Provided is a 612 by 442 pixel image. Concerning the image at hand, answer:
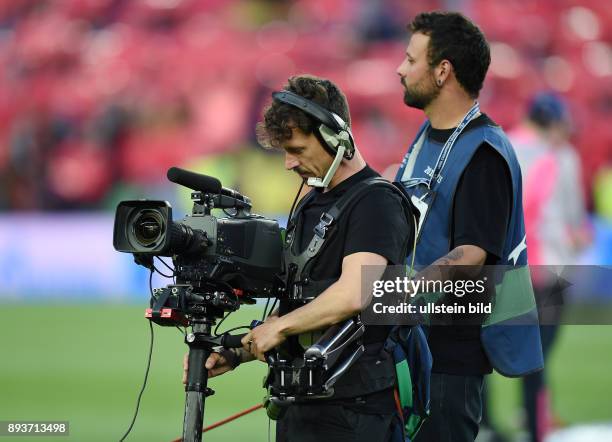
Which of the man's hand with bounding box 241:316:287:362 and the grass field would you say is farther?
the grass field

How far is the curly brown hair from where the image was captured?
3.55 m

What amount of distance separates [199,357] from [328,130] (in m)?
0.81

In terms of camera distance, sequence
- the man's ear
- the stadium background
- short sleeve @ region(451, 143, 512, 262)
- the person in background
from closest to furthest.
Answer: short sleeve @ region(451, 143, 512, 262) < the man's ear < the person in background < the stadium background

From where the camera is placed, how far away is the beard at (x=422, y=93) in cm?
445

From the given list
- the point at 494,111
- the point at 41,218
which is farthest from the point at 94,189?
the point at 494,111

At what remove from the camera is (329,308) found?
339cm

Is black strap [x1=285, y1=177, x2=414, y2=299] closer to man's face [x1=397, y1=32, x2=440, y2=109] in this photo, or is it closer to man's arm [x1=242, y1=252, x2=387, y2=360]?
man's arm [x1=242, y1=252, x2=387, y2=360]

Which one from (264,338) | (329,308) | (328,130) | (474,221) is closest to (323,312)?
(329,308)

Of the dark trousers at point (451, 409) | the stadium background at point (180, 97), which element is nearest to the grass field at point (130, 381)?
the stadium background at point (180, 97)

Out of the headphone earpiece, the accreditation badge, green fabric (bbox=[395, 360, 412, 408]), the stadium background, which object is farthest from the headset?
the stadium background

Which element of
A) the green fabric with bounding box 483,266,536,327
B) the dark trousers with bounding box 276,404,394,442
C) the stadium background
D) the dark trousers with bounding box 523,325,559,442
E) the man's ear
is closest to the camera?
the dark trousers with bounding box 276,404,394,442

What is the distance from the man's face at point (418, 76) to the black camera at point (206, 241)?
43.2 inches

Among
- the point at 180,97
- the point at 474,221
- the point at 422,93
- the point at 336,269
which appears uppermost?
the point at 180,97

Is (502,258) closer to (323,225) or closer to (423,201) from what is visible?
(423,201)
